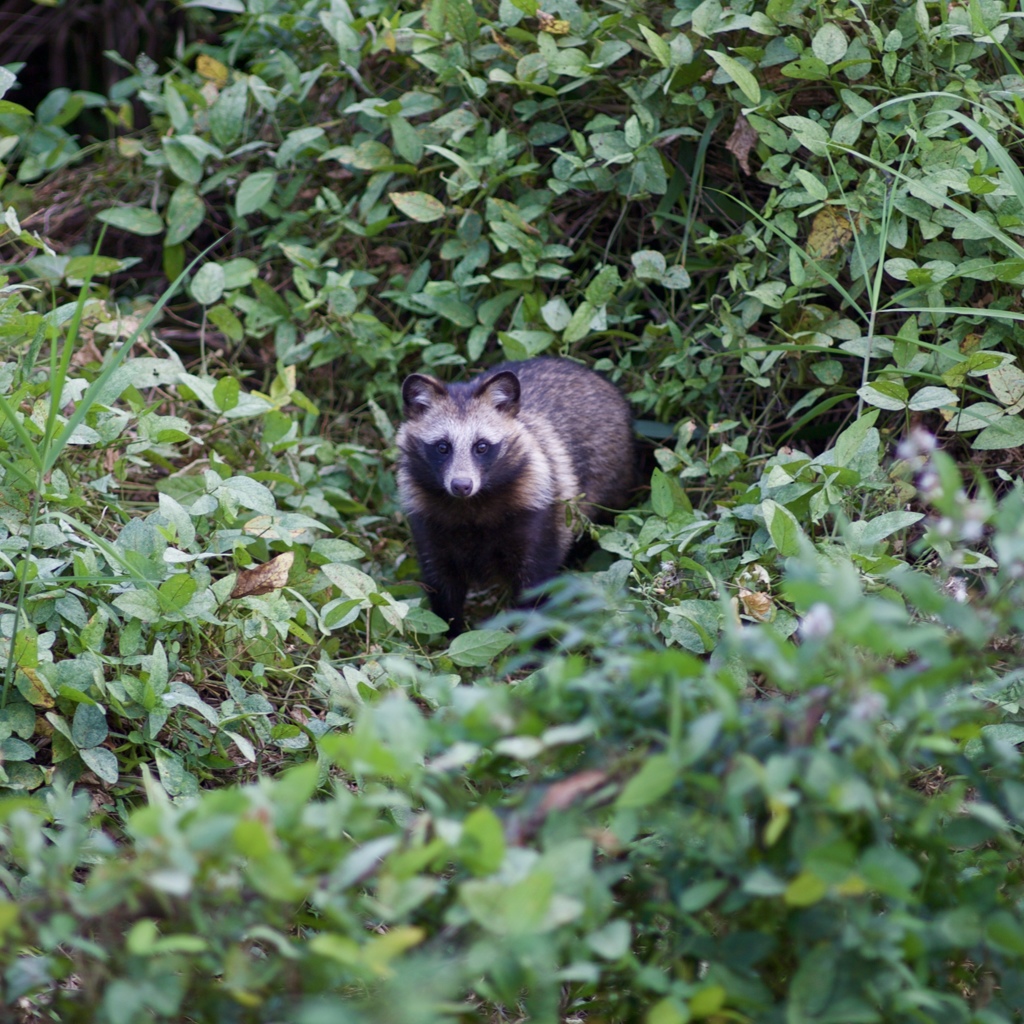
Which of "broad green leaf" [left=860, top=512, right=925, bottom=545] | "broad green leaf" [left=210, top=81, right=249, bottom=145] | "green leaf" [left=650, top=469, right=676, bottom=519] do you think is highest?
"broad green leaf" [left=210, top=81, right=249, bottom=145]

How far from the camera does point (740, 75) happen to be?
191 inches

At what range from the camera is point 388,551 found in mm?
5715

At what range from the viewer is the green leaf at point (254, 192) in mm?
6016

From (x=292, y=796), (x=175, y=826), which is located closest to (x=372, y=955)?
(x=292, y=796)

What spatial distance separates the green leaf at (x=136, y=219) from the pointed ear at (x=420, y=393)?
1.98m

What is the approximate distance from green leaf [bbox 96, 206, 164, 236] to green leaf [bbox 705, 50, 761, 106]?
10.2 ft

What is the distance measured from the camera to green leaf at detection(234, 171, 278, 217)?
19.7 ft

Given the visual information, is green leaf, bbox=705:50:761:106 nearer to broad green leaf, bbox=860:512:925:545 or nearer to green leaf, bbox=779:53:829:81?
green leaf, bbox=779:53:829:81

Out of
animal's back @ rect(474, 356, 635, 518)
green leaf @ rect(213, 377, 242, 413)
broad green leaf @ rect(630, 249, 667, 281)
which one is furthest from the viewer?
animal's back @ rect(474, 356, 635, 518)

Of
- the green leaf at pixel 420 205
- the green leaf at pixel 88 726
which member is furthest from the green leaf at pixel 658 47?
the green leaf at pixel 88 726

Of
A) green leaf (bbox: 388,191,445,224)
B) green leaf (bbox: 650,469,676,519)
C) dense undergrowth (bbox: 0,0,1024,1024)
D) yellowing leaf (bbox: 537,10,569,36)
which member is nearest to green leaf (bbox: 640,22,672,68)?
dense undergrowth (bbox: 0,0,1024,1024)

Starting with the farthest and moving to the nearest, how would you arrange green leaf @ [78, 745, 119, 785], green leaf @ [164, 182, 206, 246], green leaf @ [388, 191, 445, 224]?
green leaf @ [164, 182, 206, 246], green leaf @ [388, 191, 445, 224], green leaf @ [78, 745, 119, 785]

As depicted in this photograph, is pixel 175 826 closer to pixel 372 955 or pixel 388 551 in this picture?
pixel 372 955

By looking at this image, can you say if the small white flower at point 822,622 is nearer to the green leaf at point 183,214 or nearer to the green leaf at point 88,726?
the green leaf at point 88,726
